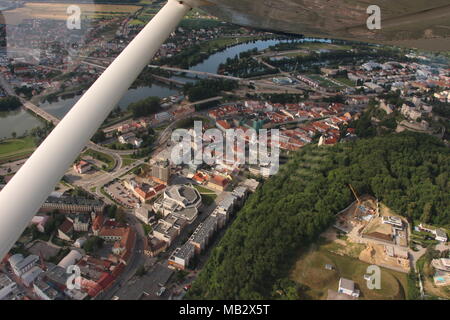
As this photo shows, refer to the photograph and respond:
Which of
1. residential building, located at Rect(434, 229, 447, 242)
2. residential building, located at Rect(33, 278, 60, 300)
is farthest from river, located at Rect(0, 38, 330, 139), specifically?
residential building, located at Rect(434, 229, 447, 242)

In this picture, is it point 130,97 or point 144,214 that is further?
point 130,97

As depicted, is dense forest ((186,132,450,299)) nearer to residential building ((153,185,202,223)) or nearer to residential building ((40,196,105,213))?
residential building ((153,185,202,223))

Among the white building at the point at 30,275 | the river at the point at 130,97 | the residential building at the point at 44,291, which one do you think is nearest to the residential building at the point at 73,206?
the white building at the point at 30,275

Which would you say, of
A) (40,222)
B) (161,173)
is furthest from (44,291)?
(161,173)

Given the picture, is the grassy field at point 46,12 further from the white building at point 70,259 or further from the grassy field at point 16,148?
the white building at point 70,259

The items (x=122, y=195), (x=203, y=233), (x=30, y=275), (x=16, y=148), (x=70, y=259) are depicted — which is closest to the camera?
(x=30, y=275)
